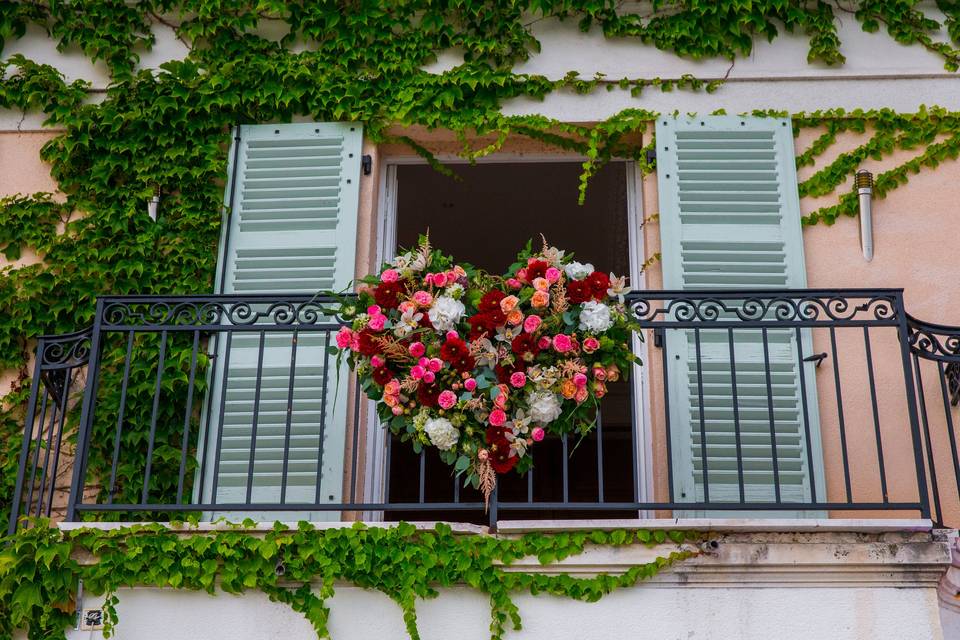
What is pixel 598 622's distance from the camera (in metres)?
4.77

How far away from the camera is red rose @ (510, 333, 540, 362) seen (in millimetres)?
4885

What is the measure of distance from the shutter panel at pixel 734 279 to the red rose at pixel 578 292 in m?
0.91

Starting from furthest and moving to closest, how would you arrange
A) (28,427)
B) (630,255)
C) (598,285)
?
(630,255) < (28,427) < (598,285)

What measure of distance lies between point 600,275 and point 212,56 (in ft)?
9.79

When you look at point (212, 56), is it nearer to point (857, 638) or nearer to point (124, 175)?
point (124, 175)

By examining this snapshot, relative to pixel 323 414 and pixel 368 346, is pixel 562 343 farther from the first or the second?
pixel 323 414

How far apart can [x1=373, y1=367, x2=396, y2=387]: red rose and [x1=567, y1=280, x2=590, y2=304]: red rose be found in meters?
0.86

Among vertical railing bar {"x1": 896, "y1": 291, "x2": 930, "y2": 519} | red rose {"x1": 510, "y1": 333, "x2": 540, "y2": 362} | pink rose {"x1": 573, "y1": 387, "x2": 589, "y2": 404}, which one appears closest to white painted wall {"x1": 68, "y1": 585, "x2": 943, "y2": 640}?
vertical railing bar {"x1": 896, "y1": 291, "x2": 930, "y2": 519}

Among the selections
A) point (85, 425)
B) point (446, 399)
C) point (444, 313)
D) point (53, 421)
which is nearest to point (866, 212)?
point (444, 313)

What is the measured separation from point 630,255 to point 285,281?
6.46ft

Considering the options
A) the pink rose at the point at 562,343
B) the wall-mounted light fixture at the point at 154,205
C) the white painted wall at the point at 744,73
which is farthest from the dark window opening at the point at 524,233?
the pink rose at the point at 562,343

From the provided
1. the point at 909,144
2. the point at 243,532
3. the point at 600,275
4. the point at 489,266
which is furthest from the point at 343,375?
the point at 489,266

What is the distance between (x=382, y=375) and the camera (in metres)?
4.91

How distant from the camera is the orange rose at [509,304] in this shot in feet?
16.0
